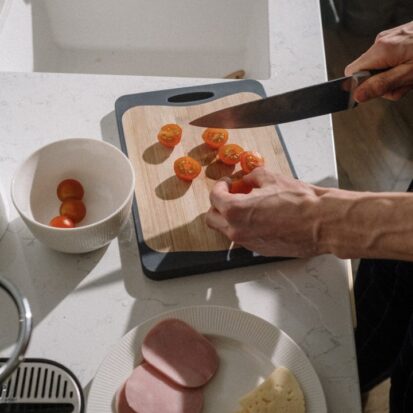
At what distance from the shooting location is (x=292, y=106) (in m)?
0.94

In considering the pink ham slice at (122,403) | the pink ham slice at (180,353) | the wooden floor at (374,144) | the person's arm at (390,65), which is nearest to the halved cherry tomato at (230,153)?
the person's arm at (390,65)

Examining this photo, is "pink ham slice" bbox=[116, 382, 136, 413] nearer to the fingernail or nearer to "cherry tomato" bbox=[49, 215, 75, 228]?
"cherry tomato" bbox=[49, 215, 75, 228]

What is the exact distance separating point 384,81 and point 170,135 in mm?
383

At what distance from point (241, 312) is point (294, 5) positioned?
2.77ft

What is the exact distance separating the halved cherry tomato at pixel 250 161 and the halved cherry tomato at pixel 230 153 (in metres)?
0.01

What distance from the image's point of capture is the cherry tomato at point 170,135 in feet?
3.29

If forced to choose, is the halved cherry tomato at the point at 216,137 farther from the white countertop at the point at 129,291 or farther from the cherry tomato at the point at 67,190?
the cherry tomato at the point at 67,190

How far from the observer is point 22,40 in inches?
51.6

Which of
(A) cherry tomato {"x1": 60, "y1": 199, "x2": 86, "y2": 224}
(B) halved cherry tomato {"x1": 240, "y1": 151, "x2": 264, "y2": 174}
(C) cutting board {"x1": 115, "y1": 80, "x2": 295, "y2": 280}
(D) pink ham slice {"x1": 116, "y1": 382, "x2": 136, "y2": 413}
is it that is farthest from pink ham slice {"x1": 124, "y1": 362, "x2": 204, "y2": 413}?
(B) halved cherry tomato {"x1": 240, "y1": 151, "x2": 264, "y2": 174}

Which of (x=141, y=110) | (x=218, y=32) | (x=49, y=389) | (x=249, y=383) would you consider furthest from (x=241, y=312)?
(x=218, y=32)

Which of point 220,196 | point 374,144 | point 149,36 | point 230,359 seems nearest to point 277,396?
point 230,359

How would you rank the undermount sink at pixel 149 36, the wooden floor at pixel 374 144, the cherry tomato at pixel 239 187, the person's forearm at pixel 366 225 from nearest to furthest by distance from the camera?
the person's forearm at pixel 366 225 → the cherry tomato at pixel 239 187 → the undermount sink at pixel 149 36 → the wooden floor at pixel 374 144

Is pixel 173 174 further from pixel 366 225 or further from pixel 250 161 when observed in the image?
pixel 366 225

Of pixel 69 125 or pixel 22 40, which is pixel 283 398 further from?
pixel 22 40
